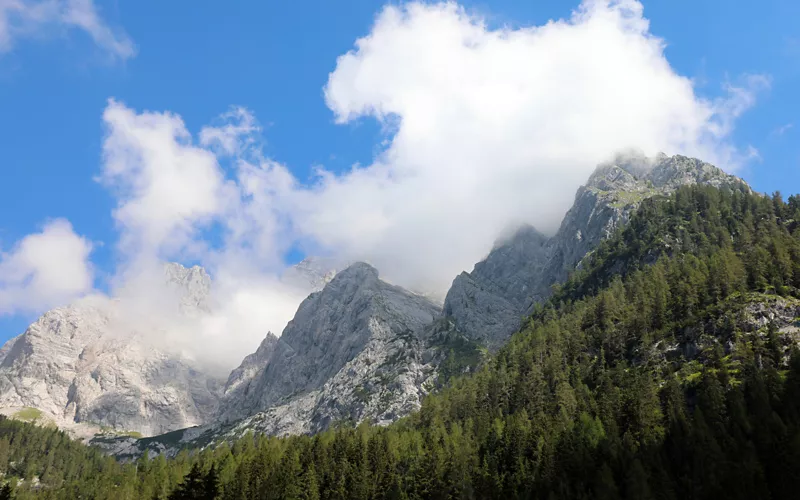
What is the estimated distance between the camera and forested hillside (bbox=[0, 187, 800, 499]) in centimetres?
9344

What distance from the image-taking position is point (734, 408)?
101312 millimetres

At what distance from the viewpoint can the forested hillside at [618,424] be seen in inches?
3679

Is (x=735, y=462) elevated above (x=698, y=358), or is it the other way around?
(x=698, y=358)

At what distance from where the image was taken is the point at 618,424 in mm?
119688

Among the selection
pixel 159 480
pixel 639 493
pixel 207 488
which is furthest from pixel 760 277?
pixel 159 480

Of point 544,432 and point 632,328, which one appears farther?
point 632,328

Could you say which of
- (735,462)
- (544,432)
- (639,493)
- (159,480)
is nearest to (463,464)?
(544,432)

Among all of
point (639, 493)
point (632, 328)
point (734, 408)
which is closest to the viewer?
point (639, 493)

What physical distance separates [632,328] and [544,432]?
58.2 m

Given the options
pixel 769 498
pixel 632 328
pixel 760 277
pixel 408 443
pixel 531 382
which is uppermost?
pixel 760 277

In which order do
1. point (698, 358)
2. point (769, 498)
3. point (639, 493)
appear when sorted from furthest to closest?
point (698, 358)
point (639, 493)
point (769, 498)

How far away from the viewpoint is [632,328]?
165 metres

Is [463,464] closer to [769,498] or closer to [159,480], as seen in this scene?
[769,498]

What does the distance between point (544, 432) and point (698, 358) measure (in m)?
45.9
